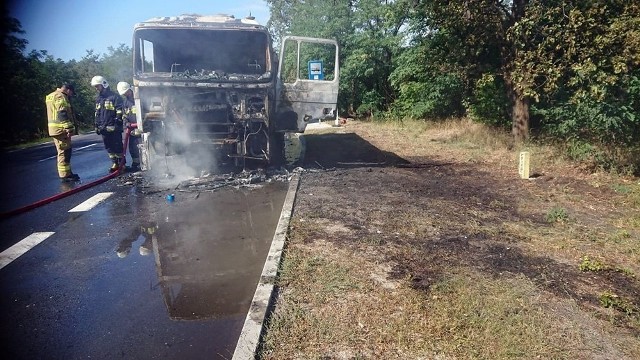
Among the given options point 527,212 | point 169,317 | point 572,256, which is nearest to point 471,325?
point 572,256

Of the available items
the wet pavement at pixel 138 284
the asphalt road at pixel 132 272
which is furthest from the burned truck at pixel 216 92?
the wet pavement at pixel 138 284

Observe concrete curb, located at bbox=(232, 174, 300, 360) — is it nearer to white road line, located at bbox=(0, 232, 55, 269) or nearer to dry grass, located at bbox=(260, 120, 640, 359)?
dry grass, located at bbox=(260, 120, 640, 359)

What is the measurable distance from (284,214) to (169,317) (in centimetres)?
224

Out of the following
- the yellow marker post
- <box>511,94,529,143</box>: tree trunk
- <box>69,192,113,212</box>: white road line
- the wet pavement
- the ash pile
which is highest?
<box>511,94,529,143</box>: tree trunk

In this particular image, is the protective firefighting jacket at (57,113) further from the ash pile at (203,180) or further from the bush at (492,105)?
the bush at (492,105)

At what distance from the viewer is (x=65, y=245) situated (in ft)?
14.9

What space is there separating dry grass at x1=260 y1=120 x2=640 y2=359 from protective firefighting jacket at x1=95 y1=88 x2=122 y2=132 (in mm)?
4282

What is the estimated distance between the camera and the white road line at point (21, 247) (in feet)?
13.6

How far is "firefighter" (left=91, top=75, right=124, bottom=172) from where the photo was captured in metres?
8.15

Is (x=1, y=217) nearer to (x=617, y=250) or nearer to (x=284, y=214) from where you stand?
(x=284, y=214)

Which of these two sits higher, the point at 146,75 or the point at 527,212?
the point at 146,75

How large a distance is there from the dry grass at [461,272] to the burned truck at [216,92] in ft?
5.12

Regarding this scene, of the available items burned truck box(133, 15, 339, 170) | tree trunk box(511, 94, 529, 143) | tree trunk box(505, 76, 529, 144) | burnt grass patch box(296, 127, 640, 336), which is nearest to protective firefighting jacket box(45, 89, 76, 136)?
burned truck box(133, 15, 339, 170)

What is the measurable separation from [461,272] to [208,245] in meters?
2.63
